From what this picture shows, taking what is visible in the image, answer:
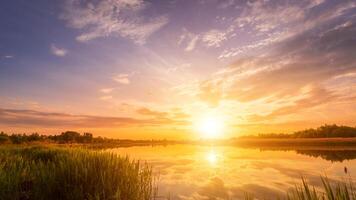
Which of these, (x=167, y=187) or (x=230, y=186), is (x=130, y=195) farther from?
(x=230, y=186)

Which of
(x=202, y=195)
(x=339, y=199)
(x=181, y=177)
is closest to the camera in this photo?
(x=339, y=199)

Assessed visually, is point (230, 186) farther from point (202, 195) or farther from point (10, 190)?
point (10, 190)

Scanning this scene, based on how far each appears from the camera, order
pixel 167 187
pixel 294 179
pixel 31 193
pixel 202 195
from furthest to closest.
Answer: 1. pixel 294 179
2. pixel 167 187
3. pixel 202 195
4. pixel 31 193

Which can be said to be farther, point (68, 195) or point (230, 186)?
point (230, 186)

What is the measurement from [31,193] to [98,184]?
79.3 inches

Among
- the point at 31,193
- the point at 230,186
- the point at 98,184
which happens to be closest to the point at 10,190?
the point at 31,193

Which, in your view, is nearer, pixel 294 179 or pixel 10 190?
pixel 10 190

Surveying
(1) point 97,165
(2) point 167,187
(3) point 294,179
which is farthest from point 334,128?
(1) point 97,165

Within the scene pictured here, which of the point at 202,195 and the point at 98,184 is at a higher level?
the point at 98,184

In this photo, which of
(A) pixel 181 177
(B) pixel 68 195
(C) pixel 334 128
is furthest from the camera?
(C) pixel 334 128

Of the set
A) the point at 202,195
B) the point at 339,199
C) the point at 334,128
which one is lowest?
the point at 202,195

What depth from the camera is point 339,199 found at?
3744 mm

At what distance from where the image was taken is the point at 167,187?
1477 centimetres

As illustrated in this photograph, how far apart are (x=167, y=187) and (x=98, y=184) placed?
23.1ft
